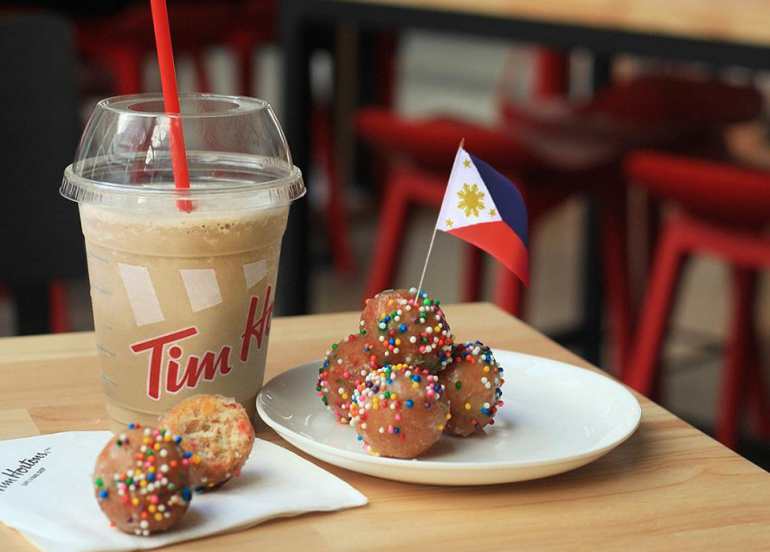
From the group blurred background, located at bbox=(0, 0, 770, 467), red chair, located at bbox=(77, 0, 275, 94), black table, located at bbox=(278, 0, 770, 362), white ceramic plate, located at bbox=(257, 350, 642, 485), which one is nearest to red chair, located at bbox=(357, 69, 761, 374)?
blurred background, located at bbox=(0, 0, 770, 467)

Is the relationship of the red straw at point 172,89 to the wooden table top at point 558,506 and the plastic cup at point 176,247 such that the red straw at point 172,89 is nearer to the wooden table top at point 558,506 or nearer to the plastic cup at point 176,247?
the plastic cup at point 176,247

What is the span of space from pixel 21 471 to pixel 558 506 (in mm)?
324

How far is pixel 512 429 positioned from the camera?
2.60ft

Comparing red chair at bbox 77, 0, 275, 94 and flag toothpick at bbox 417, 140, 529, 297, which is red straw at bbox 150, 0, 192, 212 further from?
red chair at bbox 77, 0, 275, 94

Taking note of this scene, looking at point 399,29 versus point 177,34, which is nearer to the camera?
point 399,29

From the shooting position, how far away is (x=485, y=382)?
0.75m

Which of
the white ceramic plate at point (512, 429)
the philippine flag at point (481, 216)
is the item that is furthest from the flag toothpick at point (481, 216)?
the white ceramic plate at point (512, 429)

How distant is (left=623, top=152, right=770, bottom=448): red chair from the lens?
177cm

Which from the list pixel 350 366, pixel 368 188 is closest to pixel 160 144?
pixel 350 366

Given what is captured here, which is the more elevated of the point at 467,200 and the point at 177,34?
the point at 467,200

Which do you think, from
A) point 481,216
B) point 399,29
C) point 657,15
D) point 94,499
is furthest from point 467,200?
point 399,29

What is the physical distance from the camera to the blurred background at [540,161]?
1.70 m

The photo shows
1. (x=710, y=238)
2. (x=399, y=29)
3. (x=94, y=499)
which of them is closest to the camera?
(x=94, y=499)

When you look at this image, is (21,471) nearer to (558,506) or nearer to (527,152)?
(558,506)
